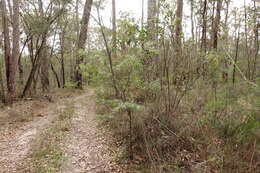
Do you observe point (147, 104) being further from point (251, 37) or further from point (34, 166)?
point (251, 37)

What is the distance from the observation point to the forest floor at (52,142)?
10.8 feet

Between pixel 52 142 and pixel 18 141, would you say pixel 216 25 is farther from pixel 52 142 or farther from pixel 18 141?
pixel 18 141

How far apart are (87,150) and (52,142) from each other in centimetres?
89

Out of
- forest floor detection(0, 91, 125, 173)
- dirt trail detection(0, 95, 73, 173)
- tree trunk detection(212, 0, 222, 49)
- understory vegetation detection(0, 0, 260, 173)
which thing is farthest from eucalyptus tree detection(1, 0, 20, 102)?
tree trunk detection(212, 0, 222, 49)

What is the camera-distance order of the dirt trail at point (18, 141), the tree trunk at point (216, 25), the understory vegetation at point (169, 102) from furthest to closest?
the tree trunk at point (216, 25)
the dirt trail at point (18, 141)
the understory vegetation at point (169, 102)

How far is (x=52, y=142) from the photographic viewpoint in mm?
4078

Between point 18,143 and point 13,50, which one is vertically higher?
point 13,50

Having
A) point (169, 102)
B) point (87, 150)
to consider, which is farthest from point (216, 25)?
point (87, 150)

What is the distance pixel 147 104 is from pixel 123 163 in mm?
1247

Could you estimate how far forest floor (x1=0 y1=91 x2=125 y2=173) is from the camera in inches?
129

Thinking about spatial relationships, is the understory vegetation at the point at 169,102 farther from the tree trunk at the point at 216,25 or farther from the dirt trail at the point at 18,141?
the tree trunk at the point at 216,25

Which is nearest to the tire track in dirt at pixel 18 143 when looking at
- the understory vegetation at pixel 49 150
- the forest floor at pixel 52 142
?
the forest floor at pixel 52 142

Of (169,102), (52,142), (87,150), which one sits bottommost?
(87,150)

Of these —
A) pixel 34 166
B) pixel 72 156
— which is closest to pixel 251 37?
pixel 72 156
